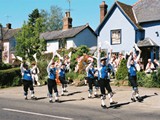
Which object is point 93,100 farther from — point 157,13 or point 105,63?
point 157,13

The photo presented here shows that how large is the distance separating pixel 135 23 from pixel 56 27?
47.0m

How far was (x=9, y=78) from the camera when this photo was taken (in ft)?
82.4

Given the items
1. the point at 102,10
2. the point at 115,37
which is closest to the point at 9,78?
the point at 115,37

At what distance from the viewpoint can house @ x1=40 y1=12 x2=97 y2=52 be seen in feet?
149

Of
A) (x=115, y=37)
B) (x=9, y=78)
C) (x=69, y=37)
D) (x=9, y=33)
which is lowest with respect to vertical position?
(x=9, y=78)

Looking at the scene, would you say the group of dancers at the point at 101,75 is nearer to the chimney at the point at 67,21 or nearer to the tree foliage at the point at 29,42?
the tree foliage at the point at 29,42

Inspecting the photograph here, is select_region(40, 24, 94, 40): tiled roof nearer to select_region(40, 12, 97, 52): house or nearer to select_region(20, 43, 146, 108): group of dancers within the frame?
select_region(40, 12, 97, 52): house

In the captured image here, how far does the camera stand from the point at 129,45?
3178cm

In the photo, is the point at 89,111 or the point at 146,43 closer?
the point at 89,111

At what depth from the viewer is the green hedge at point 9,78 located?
24714 mm

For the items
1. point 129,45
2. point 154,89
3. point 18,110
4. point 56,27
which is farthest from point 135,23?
point 56,27

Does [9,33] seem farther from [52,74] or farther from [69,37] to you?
[52,74]

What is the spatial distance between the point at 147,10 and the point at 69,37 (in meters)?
15.4

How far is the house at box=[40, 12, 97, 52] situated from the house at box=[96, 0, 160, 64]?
11834 mm
